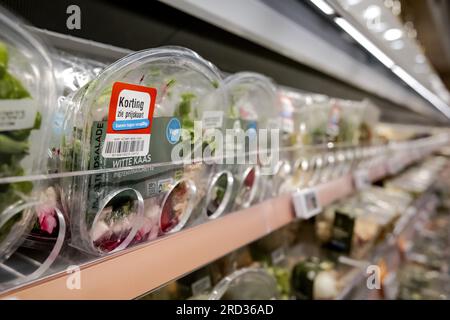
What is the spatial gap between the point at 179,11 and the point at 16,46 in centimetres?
56

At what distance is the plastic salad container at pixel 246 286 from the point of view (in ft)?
2.83

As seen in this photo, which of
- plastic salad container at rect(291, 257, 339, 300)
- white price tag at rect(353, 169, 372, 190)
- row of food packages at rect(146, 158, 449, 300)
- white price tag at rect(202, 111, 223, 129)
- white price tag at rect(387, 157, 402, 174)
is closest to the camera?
white price tag at rect(202, 111, 223, 129)

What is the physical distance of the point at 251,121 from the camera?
88 cm

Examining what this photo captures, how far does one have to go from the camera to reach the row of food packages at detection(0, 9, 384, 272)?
43cm

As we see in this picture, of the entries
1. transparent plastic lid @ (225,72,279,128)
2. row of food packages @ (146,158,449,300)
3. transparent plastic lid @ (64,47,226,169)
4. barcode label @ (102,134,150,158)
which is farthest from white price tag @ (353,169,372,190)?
barcode label @ (102,134,150,158)

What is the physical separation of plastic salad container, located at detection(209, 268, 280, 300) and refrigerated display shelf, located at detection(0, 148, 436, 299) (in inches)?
6.0

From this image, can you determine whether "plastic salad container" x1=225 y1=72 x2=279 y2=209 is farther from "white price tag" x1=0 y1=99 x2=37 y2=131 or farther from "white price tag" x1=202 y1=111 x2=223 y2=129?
"white price tag" x1=0 y1=99 x2=37 y2=131

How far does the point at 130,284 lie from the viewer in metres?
0.51

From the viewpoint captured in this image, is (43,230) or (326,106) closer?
(43,230)

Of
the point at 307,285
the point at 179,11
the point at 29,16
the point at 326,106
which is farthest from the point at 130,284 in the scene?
the point at 326,106

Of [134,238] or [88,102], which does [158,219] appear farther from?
[88,102]

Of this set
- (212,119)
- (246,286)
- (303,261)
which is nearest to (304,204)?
(246,286)

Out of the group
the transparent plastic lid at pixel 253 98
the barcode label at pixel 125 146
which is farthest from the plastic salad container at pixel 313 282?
the barcode label at pixel 125 146
